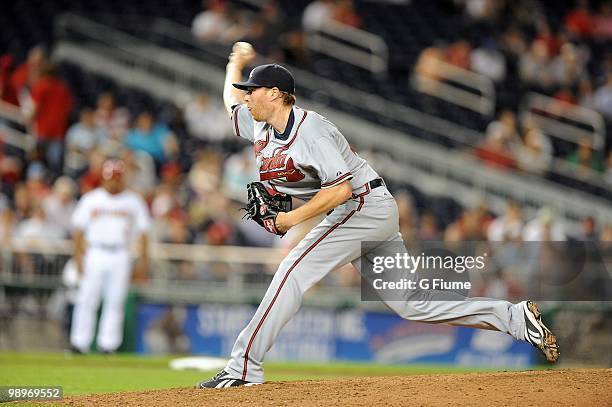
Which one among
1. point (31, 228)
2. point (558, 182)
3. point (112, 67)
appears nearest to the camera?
point (31, 228)

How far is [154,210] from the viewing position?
15164 mm

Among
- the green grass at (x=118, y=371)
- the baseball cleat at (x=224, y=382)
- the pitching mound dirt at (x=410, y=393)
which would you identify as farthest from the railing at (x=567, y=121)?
the baseball cleat at (x=224, y=382)

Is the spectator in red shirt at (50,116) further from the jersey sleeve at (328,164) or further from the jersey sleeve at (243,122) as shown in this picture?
the jersey sleeve at (328,164)

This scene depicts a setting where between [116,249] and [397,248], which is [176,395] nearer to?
[397,248]

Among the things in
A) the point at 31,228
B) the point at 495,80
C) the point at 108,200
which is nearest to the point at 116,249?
the point at 108,200

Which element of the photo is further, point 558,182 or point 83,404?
point 558,182

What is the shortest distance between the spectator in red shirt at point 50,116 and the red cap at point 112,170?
332 cm

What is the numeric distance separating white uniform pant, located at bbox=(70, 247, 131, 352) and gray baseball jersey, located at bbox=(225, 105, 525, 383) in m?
5.81

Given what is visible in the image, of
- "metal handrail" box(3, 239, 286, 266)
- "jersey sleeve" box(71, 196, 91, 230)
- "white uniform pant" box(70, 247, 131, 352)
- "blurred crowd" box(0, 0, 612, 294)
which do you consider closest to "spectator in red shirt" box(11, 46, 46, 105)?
"blurred crowd" box(0, 0, 612, 294)

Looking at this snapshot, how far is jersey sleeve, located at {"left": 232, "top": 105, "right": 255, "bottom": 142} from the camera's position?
7703mm

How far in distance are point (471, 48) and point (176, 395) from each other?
593 inches

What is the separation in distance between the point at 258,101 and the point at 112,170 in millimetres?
6028

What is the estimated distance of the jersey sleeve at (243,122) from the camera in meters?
7.70

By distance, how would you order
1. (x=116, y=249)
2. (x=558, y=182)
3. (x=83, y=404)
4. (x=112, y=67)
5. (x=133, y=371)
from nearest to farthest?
1. (x=83, y=404)
2. (x=133, y=371)
3. (x=116, y=249)
4. (x=558, y=182)
5. (x=112, y=67)
